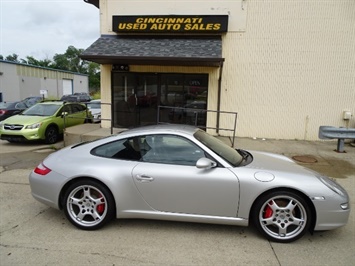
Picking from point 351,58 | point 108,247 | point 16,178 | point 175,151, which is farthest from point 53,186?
point 351,58

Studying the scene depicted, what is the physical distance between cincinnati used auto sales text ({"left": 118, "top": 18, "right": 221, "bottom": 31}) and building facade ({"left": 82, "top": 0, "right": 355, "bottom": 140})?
0.11 ft

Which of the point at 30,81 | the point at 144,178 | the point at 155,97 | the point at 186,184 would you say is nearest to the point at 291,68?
the point at 155,97

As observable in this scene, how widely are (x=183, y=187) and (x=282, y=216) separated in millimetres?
1234

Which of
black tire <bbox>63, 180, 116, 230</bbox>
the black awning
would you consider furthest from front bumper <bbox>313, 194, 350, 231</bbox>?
the black awning

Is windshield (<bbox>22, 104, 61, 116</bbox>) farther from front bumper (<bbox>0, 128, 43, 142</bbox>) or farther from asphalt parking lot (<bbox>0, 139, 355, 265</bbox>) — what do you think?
asphalt parking lot (<bbox>0, 139, 355, 265</bbox>)

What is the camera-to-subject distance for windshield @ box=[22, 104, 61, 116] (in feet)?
34.2

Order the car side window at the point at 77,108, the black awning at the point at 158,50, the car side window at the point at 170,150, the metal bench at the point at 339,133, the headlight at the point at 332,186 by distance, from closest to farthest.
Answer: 1. the headlight at the point at 332,186
2. the car side window at the point at 170,150
3. the metal bench at the point at 339,133
4. the black awning at the point at 158,50
5. the car side window at the point at 77,108

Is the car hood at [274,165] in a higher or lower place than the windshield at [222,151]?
lower

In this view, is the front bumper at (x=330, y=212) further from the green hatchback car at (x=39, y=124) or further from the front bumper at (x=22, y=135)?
the front bumper at (x=22, y=135)

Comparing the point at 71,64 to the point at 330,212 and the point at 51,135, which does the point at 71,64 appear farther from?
the point at 330,212

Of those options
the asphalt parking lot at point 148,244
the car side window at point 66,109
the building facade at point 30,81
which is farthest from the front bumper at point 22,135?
the building facade at point 30,81

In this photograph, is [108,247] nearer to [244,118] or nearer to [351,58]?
[244,118]

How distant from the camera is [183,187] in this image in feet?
10.9

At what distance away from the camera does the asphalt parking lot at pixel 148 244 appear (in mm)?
2904
